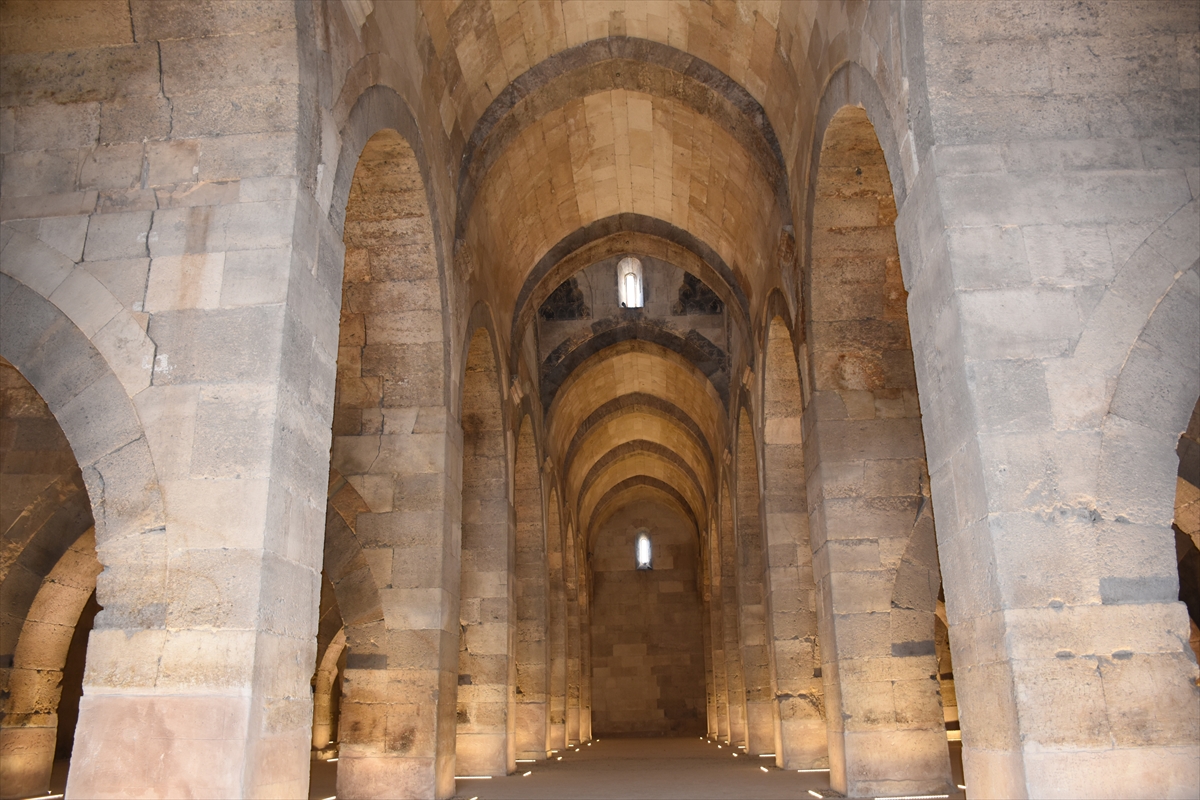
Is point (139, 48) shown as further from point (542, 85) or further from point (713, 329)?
point (713, 329)

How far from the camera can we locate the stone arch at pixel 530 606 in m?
13.7

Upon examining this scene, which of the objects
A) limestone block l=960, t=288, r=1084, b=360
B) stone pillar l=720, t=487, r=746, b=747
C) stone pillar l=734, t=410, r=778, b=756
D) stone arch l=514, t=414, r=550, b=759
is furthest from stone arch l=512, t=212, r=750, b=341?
limestone block l=960, t=288, r=1084, b=360

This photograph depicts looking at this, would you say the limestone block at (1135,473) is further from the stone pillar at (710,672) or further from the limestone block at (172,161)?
the stone pillar at (710,672)

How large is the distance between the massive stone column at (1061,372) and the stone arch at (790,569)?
560 centimetres

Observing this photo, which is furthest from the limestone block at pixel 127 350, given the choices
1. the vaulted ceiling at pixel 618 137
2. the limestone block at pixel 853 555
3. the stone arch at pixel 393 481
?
the limestone block at pixel 853 555

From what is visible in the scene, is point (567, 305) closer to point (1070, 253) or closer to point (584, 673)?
point (584, 673)

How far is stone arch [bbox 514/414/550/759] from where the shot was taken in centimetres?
1373

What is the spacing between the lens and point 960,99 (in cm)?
457

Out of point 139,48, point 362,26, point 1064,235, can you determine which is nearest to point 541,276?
point 362,26

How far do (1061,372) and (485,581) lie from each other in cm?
792

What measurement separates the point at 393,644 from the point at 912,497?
4.36 meters

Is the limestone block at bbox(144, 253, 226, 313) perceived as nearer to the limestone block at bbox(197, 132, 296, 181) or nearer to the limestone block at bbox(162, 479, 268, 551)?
the limestone block at bbox(197, 132, 296, 181)

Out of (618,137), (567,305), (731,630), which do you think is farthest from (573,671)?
(618,137)

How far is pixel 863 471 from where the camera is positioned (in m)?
7.86
